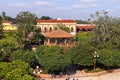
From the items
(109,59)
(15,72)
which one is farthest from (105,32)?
(15,72)

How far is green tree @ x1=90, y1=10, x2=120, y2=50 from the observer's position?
47600 mm

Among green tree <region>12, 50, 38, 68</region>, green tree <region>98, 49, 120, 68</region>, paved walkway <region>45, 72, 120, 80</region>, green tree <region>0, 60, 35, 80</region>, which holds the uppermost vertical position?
green tree <region>0, 60, 35, 80</region>

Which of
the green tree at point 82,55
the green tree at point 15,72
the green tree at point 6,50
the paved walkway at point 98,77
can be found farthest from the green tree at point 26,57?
the green tree at point 15,72

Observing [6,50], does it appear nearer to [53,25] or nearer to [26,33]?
[26,33]

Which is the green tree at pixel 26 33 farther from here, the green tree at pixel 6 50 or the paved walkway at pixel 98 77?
the paved walkway at pixel 98 77

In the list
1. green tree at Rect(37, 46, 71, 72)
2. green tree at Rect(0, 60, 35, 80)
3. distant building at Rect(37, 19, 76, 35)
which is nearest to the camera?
green tree at Rect(0, 60, 35, 80)

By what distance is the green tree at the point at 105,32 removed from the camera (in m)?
47.6

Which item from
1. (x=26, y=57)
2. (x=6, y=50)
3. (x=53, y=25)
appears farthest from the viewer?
(x=53, y=25)

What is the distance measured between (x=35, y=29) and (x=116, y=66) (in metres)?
17.7

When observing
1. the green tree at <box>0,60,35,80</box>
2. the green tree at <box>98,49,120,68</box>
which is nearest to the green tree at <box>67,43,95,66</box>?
the green tree at <box>98,49,120,68</box>

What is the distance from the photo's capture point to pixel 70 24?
7919 centimetres

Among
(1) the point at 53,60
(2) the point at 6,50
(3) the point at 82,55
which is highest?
(2) the point at 6,50

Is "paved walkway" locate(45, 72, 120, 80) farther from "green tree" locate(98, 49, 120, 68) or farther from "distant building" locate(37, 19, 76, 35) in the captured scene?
"distant building" locate(37, 19, 76, 35)

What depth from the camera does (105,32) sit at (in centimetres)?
5078
